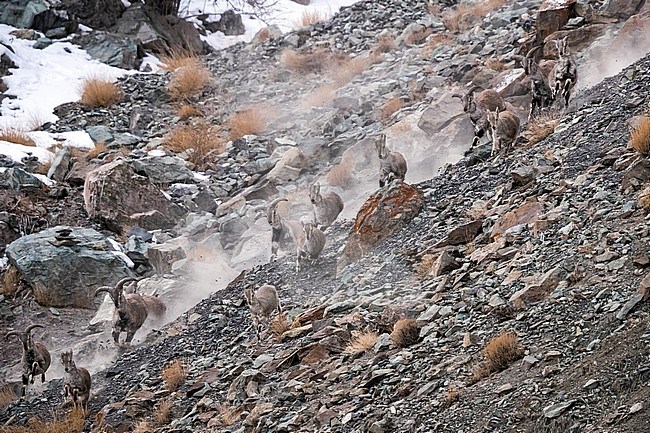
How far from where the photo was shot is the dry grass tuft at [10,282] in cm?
1260

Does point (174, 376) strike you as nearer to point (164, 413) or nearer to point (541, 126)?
point (164, 413)

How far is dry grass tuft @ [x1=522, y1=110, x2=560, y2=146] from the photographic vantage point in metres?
9.88

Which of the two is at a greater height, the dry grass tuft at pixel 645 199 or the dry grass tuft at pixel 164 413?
the dry grass tuft at pixel 645 199

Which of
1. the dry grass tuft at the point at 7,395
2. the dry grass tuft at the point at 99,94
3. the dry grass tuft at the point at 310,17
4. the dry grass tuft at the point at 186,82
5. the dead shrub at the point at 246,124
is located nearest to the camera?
the dry grass tuft at the point at 7,395

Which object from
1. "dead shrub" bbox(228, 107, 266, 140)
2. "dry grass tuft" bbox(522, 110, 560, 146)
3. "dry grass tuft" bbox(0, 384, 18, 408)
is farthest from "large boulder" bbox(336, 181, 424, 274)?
"dead shrub" bbox(228, 107, 266, 140)

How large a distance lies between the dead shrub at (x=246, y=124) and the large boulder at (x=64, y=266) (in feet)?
15.4

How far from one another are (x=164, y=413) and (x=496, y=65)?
9.08 meters

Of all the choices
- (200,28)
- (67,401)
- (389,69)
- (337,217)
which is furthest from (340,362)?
(200,28)

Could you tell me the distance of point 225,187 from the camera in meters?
15.1

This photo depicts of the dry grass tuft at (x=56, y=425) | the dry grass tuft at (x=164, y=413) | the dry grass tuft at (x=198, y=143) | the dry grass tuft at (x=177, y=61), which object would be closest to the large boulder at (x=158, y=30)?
the dry grass tuft at (x=177, y=61)

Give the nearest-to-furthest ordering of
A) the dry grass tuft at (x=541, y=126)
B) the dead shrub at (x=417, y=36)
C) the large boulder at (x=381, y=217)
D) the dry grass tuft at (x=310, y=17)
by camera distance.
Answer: the large boulder at (x=381, y=217) → the dry grass tuft at (x=541, y=126) → the dead shrub at (x=417, y=36) → the dry grass tuft at (x=310, y=17)

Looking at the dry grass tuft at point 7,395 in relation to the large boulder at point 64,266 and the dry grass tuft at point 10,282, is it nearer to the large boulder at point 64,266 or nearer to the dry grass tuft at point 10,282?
the large boulder at point 64,266

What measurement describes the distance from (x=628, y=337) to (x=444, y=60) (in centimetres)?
1178

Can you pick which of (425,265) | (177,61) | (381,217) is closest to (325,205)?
(381,217)
